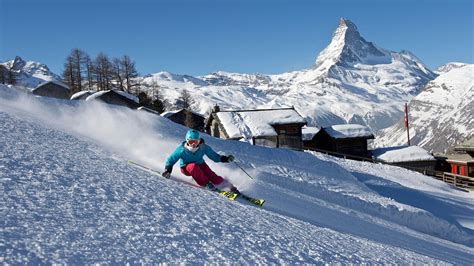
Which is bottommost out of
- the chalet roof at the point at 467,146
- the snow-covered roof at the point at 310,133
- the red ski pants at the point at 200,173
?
the red ski pants at the point at 200,173

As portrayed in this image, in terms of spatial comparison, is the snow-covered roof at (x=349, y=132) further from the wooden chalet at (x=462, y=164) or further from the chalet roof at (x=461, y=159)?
the chalet roof at (x=461, y=159)

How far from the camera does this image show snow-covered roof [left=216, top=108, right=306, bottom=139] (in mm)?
40188

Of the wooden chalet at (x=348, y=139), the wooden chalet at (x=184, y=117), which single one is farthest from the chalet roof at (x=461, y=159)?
the wooden chalet at (x=184, y=117)

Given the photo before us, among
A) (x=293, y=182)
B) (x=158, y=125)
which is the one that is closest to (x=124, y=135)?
(x=158, y=125)

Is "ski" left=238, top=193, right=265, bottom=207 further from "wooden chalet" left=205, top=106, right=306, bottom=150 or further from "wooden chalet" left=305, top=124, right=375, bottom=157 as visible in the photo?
"wooden chalet" left=305, top=124, right=375, bottom=157

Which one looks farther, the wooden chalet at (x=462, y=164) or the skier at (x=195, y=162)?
the wooden chalet at (x=462, y=164)

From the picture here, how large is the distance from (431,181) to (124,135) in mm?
20485

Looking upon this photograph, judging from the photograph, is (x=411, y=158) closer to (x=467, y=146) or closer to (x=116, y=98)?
(x=467, y=146)

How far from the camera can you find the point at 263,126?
41.1 m

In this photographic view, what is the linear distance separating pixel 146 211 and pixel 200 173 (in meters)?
3.37

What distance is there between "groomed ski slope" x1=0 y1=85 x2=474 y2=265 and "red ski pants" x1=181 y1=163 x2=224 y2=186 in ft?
0.90

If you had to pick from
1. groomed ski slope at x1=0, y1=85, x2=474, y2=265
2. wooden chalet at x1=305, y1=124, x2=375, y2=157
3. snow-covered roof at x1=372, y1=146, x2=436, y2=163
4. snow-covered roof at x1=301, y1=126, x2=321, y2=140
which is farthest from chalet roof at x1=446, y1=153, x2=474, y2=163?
groomed ski slope at x1=0, y1=85, x2=474, y2=265

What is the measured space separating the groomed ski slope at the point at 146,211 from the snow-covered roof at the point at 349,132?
30.3 metres

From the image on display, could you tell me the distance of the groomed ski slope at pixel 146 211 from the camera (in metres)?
4.71
